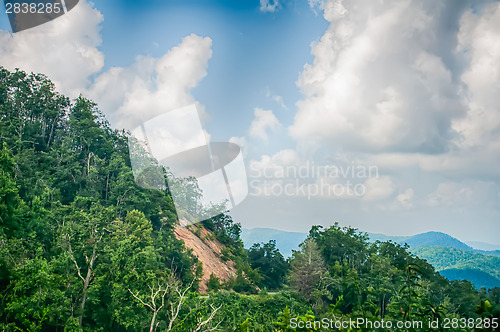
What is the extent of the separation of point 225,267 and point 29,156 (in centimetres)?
2230

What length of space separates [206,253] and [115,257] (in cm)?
1937

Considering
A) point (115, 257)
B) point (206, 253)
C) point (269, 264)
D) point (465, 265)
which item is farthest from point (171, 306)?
point (465, 265)

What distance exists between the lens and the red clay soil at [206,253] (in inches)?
1387

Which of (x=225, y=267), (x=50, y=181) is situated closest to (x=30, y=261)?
(x=50, y=181)

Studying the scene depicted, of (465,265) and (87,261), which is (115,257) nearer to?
(87,261)

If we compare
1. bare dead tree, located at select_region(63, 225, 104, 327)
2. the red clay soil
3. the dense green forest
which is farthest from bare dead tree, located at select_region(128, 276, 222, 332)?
the red clay soil

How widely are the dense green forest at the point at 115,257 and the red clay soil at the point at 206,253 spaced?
2.00m

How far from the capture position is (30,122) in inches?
1435

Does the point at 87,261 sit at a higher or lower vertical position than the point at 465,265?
lower

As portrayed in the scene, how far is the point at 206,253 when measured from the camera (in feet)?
124

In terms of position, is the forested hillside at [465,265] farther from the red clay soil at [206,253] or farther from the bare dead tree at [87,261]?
the bare dead tree at [87,261]

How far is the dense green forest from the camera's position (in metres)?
15.9

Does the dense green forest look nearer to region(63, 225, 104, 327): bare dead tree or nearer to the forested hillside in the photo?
region(63, 225, 104, 327): bare dead tree

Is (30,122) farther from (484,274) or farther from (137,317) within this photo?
(484,274)
